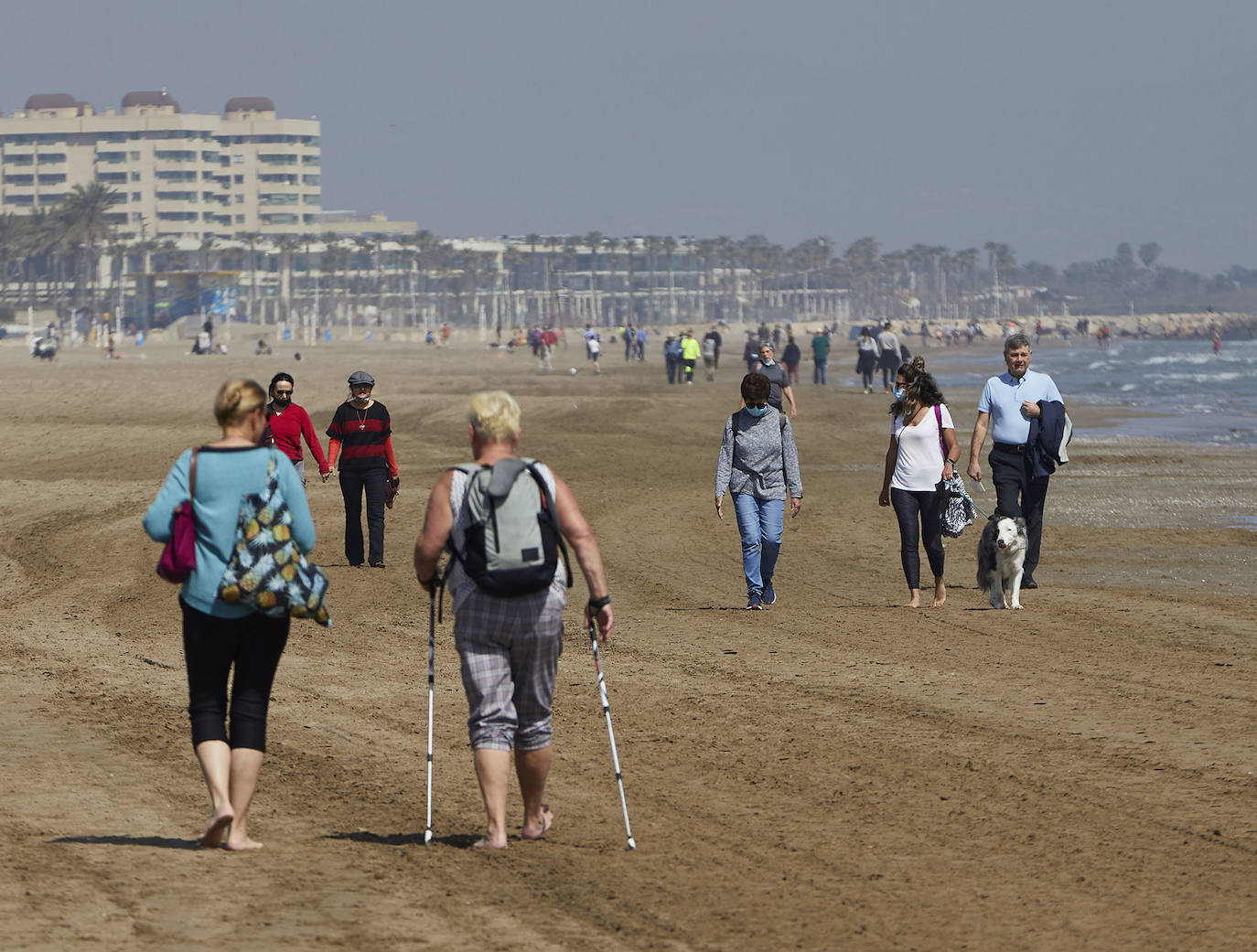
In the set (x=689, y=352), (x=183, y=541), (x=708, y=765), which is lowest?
(x=708, y=765)

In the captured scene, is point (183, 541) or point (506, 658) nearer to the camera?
point (183, 541)

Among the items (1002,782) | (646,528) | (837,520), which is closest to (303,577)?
(1002,782)

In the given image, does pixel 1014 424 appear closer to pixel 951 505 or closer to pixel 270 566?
pixel 951 505

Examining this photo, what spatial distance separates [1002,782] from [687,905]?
2.13 m

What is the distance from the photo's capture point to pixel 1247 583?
13133mm

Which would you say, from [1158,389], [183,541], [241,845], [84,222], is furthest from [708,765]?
[84,222]

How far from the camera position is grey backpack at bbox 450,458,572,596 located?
18.6ft

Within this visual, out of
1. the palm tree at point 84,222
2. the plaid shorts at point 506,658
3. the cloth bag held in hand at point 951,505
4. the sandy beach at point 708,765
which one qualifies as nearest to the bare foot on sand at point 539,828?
the sandy beach at point 708,765

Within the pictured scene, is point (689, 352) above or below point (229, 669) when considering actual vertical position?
above

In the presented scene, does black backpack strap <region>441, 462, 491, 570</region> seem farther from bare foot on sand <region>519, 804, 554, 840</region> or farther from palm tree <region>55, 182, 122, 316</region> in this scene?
palm tree <region>55, 182, 122, 316</region>

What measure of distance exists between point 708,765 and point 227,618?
260 cm

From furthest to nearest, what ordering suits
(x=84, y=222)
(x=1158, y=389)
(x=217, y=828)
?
(x=84, y=222)
(x=1158, y=389)
(x=217, y=828)

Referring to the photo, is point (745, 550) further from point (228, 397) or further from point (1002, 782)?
point (228, 397)

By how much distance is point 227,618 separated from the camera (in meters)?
5.76
